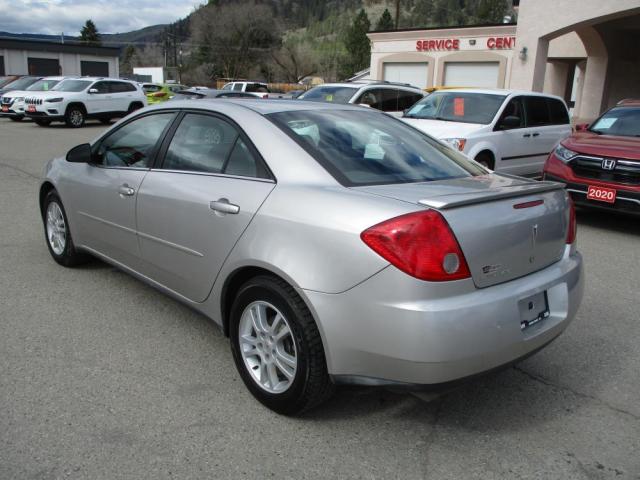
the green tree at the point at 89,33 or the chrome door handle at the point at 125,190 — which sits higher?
the green tree at the point at 89,33

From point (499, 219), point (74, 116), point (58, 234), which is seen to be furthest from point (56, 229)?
point (74, 116)

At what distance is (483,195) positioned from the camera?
2.72 metres

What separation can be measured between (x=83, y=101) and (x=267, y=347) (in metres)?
20.2

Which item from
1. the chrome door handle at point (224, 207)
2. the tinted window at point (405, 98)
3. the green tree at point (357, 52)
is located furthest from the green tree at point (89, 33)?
the chrome door handle at point (224, 207)

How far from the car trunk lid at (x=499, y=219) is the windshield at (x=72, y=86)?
2069 centimetres

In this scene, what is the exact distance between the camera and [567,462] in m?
2.62

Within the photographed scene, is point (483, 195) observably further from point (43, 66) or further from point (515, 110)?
point (43, 66)

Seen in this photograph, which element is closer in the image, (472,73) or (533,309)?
(533,309)

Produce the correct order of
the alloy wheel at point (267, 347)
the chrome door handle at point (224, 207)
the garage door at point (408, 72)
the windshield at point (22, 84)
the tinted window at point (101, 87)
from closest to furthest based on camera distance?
the alloy wheel at point (267, 347)
the chrome door handle at point (224, 207)
the tinted window at point (101, 87)
the windshield at point (22, 84)
the garage door at point (408, 72)

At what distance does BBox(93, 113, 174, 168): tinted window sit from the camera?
3.91 meters

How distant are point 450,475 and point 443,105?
26.1 feet

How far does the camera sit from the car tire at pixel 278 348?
8.77 ft

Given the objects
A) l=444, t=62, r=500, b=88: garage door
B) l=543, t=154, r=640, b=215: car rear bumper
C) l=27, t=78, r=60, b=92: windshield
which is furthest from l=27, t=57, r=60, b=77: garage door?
l=543, t=154, r=640, b=215: car rear bumper

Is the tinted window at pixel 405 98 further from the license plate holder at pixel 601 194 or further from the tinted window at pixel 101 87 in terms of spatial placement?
the tinted window at pixel 101 87
